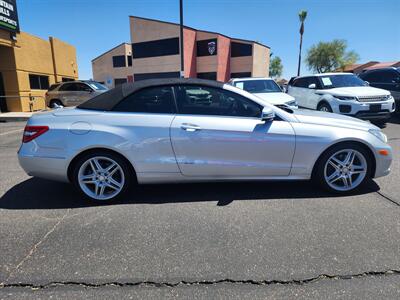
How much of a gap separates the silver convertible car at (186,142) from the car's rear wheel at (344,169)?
13mm

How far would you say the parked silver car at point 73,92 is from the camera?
13875 millimetres

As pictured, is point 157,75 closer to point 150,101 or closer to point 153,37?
point 153,37

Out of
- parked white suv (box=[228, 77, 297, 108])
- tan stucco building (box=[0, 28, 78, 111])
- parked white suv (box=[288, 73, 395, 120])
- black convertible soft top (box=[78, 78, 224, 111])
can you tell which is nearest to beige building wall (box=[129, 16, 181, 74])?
tan stucco building (box=[0, 28, 78, 111])

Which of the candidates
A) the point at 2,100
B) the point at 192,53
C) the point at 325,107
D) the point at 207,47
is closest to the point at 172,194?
the point at 325,107

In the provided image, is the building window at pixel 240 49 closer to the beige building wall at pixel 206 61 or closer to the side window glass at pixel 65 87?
the beige building wall at pixel 206 61

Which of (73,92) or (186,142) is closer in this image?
(186,142)

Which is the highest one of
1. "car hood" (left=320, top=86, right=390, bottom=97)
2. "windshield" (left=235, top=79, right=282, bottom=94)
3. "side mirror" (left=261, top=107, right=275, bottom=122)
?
"windshield" (left=235, top=79, right=282, bottom=94)

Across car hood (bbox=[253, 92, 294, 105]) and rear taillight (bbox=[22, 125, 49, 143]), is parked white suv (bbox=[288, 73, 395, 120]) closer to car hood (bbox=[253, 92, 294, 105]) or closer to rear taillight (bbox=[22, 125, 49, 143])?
car hood (bbox=[253, 92, 294, 105])

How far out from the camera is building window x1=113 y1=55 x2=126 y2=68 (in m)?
49.2

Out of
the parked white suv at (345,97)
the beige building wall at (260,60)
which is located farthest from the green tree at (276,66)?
the parked white suv at (345,97)

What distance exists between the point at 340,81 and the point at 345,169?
6624 millimetres

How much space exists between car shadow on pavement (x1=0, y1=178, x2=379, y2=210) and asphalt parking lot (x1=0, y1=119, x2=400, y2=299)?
0.02 meters

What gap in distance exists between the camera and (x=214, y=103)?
11.6ft

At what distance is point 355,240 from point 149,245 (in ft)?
6.47
